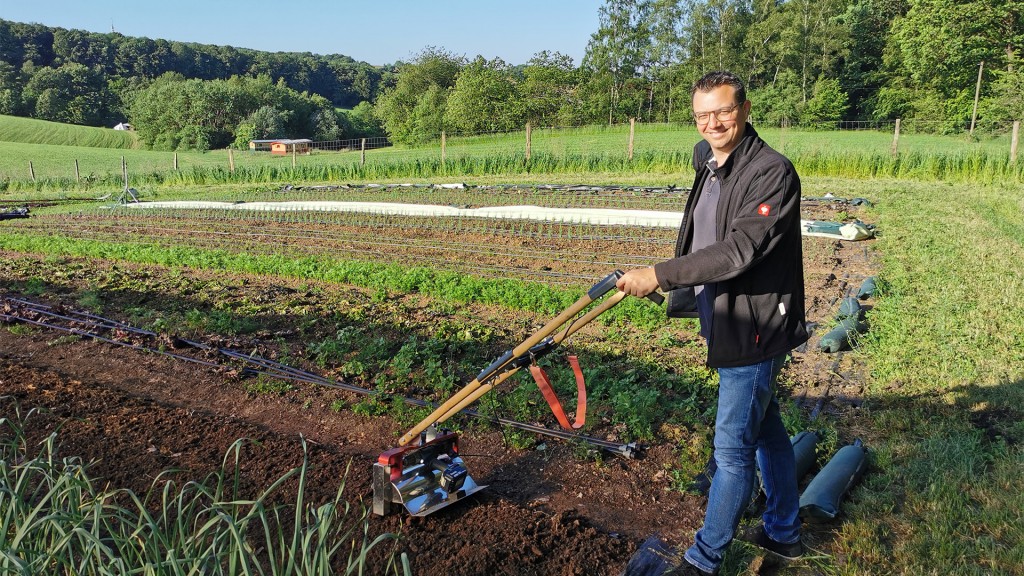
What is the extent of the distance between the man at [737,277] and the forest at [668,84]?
115ft

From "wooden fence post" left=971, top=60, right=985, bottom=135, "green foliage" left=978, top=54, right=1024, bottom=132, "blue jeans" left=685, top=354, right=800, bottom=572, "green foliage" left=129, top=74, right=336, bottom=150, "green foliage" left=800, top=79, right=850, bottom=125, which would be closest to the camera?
"blue jeans" left=685, top=354, right=800, bottom=572

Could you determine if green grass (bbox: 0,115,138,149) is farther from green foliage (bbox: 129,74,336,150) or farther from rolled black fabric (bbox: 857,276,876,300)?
rolled black fabric (bbox: 857,276,876,300)

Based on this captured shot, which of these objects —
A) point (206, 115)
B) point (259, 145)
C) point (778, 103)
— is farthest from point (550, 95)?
point (206, 115)

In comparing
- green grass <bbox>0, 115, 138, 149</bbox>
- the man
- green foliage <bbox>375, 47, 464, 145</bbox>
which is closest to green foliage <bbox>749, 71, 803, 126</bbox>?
green foliage <bbox>375, 47, 464, 145</bbox>

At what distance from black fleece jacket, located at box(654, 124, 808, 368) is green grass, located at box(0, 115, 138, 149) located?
2395 inches

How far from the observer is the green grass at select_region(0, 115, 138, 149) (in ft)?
169

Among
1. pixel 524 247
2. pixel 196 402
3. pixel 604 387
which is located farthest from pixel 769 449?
pixel 524 247

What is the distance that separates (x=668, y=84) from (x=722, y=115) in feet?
162

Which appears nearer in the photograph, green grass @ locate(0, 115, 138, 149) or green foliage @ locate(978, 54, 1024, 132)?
green foliage @ locate(978, 54, 1024, 132)

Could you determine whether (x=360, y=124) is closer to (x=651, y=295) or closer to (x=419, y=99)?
(x=419, y=99)

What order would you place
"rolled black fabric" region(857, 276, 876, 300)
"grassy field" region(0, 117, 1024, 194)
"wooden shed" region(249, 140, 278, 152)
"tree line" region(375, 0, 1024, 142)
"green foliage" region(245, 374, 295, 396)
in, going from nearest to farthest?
"green foliage" region(245, 374, 295, 396), "rolled black fabric" region(857, 276, 876, 300), "grassy field" region(0, 117, 1024, 194), "tree line" region(375, 0, 1024, 142), "wooden shed" region(249, 140, 278, 152)

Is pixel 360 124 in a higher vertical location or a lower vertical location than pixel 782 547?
higher

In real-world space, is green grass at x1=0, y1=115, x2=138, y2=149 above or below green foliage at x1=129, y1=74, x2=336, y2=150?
below

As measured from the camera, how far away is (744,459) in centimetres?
A: 254
